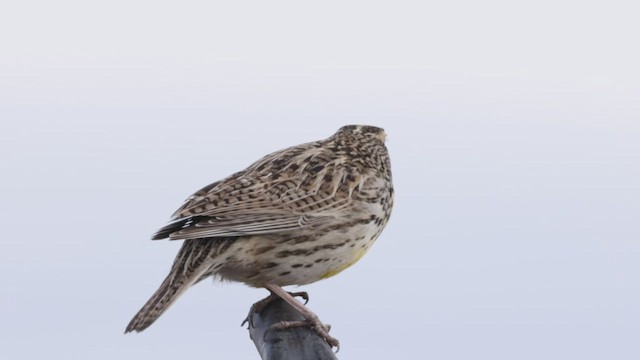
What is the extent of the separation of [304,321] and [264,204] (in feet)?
2.21

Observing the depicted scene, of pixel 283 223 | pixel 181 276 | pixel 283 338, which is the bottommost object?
pixel 283 338

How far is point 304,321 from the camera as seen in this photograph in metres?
4.93

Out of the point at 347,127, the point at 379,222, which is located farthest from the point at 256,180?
the point at 347,127

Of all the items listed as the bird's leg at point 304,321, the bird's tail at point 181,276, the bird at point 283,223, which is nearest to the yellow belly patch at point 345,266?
the bird at point 283,223

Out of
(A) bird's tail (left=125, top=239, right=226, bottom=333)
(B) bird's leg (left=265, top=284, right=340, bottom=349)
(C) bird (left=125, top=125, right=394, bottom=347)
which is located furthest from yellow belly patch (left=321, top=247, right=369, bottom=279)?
(A) bird's tail (left=125, top=239, right=226, bottom=333)

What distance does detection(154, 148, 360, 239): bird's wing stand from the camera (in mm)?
4992

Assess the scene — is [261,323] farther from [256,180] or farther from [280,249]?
[256,180]

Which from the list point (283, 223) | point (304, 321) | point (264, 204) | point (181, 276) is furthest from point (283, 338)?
point (264, 204)

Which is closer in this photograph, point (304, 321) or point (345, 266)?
point (304, 321)

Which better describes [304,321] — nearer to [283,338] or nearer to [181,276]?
[283,338]

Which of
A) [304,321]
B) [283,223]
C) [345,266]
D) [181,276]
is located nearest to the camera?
[181,276]

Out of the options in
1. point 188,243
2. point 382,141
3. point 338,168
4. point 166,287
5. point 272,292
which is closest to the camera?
point 166,287

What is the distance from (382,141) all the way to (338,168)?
2.28 ft

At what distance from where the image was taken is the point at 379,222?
5676mm
